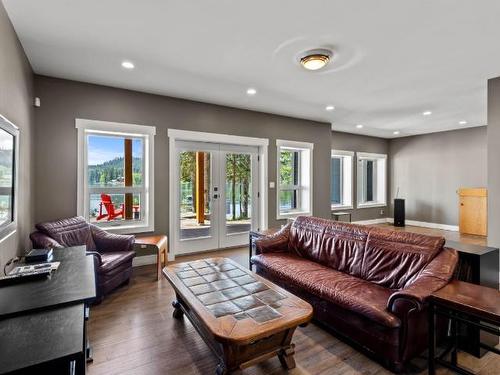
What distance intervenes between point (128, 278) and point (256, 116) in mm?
3634

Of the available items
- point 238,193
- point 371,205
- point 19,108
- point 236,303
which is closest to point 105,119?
point 19,108

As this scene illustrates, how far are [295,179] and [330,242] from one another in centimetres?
330

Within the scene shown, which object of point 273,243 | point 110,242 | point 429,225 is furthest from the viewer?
point 429,225

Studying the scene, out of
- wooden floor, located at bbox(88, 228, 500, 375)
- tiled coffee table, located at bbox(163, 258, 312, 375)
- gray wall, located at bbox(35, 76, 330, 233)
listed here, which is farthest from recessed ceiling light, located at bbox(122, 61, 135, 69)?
wooden floor, located at bbox(88, 228, 500, 375)

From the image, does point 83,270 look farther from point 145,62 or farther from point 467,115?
point 467,115

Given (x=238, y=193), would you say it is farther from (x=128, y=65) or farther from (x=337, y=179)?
(x=337, y=179)

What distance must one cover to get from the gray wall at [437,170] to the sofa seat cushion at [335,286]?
251 inches

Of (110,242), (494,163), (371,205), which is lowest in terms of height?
(110,242)

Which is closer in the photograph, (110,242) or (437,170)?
(110,242)

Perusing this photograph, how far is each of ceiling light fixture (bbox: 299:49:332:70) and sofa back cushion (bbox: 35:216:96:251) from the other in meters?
3.39

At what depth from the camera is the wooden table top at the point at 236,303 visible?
1623mm

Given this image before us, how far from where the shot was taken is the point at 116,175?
4.20m

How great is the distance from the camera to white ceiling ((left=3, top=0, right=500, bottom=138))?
2.26 m

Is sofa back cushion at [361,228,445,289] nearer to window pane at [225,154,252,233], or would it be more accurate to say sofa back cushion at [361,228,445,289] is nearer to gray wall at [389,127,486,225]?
window pane at [225,154,252,233]
